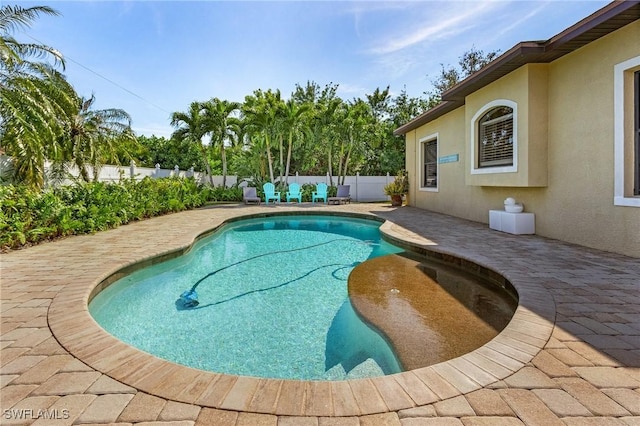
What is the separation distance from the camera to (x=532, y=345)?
7.72ft

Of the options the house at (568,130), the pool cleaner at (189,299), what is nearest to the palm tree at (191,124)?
the house at (568,130)

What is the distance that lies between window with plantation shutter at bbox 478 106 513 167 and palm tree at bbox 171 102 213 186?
13.6 metres

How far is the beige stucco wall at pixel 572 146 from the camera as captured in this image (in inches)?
203

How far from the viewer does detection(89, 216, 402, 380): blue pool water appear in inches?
118

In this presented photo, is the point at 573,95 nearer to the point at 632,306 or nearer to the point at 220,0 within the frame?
the point at 632,306

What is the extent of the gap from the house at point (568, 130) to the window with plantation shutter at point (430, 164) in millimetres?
3272

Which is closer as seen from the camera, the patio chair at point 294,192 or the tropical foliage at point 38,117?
the tropical foliage at point 38,117

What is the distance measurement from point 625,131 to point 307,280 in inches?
211

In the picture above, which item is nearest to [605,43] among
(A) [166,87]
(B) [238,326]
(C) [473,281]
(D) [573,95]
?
(D) [573,95]

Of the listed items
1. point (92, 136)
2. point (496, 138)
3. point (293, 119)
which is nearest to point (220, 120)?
point (293, 119)

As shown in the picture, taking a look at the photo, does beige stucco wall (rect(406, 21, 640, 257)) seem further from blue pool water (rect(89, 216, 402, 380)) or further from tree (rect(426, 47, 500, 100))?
tree (rect(426, 47, 500, 100))

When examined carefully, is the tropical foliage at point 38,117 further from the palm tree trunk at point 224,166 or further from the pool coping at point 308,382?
the pool coping at point 308,382

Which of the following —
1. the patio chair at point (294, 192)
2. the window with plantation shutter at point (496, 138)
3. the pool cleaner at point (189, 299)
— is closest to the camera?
the pool cleaner at point (189, 299)

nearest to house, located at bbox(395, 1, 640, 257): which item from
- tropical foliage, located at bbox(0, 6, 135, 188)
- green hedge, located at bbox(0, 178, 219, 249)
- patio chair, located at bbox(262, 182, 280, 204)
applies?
green hedge, located at bbox(0, 178, 219, 249)
